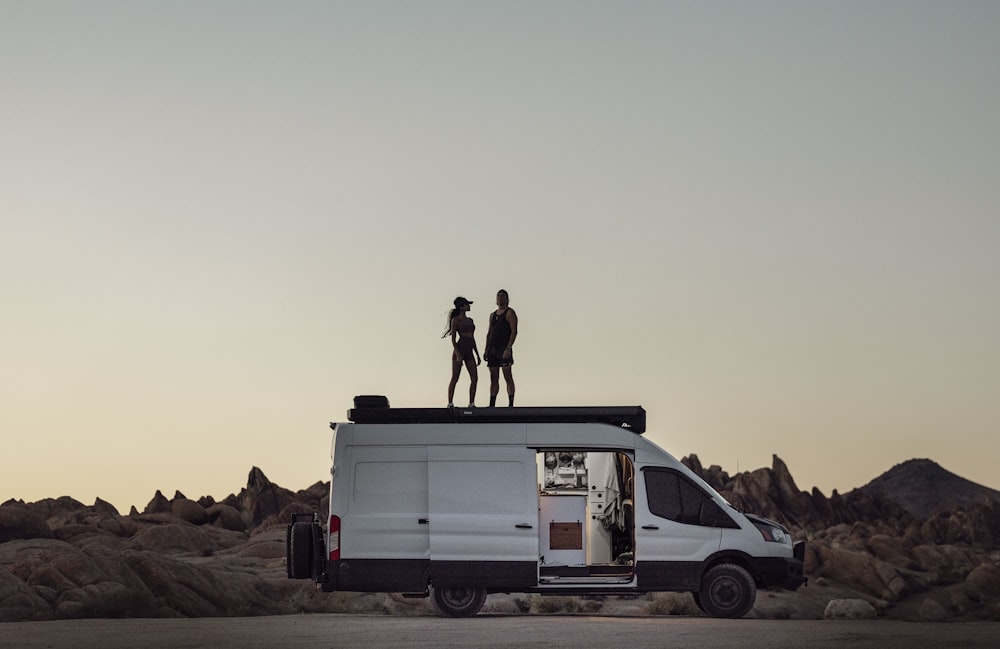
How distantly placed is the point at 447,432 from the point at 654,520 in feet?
11.2

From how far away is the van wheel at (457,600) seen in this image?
21.6 metres

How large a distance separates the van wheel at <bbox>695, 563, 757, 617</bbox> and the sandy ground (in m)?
0.41

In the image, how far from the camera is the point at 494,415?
A: 21.0 m

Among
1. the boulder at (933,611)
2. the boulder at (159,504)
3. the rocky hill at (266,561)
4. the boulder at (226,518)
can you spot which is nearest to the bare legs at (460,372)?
the rocky hill at (266,561)

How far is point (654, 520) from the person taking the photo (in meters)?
21.1

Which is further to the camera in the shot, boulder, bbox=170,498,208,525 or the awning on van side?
boulder, bbox=170,498,208,525

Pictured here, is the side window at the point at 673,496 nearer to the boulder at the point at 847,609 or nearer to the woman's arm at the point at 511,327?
the woman's arm at the point at 511,327

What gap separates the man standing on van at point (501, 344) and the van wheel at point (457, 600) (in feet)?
13.1

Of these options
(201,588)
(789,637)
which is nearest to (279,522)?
(201,588)

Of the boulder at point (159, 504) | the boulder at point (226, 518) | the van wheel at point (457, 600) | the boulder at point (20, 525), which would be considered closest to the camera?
the van wheel at point (457, 600)

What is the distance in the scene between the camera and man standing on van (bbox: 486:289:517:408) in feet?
80.1

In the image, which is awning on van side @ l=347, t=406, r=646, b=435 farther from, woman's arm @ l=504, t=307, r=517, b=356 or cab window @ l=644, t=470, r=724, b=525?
woman's arm @ l=504, t=307, r=517, b=356

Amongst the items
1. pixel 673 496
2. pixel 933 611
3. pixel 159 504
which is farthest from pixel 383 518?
pixel 159 504

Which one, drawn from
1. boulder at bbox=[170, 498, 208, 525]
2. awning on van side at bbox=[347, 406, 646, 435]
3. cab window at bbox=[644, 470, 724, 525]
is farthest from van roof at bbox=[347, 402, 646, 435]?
boulder at bbox=[170, 498, 208, 525]
